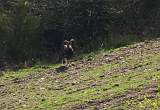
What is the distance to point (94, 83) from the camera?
45.0 feet

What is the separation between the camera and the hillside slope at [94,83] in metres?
10.9

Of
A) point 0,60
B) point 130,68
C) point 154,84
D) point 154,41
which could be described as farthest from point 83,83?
point 0,60

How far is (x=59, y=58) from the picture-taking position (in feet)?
67.9

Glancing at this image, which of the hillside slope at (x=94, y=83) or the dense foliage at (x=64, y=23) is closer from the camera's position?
the hillside slope at (x=94, y=83)

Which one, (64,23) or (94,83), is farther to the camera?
(64,23)

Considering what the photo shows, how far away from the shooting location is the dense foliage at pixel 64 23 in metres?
22.1

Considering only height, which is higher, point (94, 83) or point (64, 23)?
point (64, 23)

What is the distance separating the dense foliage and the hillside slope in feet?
10.2

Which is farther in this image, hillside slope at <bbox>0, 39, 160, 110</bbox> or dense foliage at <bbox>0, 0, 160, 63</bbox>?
dense foliage at <bbox>0, 0, 160, 63</bbox>

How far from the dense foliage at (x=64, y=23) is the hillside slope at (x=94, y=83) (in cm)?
312

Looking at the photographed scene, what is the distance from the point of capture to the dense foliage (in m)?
22.1

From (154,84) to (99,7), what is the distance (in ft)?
39.9

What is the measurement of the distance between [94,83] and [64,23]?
32.6 feet

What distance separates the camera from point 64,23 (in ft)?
76.7
